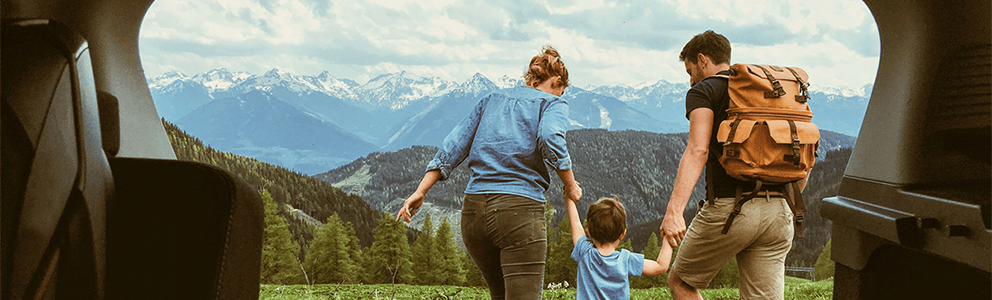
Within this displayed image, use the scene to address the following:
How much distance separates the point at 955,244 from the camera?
240cm

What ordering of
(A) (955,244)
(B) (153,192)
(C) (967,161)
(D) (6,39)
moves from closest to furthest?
(D) (6,39), (B) (153,192), (A) (955,244), (C) (967,161)

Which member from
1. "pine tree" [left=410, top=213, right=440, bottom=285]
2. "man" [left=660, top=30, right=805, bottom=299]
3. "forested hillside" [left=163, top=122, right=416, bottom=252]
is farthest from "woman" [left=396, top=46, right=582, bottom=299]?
"forested hillside" [left=163, top=122, right=416, bottom=252]

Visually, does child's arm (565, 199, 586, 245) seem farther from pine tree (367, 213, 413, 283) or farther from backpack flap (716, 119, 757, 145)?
pine tree (367, 213, 413, 283)

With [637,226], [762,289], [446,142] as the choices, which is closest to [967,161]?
[762,289]

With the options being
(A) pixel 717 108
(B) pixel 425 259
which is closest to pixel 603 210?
(A) pixel 717 108

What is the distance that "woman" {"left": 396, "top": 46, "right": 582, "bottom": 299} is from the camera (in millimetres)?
2785

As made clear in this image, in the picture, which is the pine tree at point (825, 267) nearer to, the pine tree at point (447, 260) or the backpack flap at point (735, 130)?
the pine tree at point (447, 260)

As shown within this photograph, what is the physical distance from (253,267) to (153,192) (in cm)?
38

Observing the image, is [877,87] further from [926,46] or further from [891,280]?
[891,280]

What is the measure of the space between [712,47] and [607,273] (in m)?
1.21

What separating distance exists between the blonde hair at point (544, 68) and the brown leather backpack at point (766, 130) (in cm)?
81

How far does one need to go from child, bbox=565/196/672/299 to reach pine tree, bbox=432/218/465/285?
3057 cm

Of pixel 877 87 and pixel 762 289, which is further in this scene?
pixel 877 87

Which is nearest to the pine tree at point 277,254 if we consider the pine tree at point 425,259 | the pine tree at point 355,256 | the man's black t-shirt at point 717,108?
the pine tree at point 355,256
